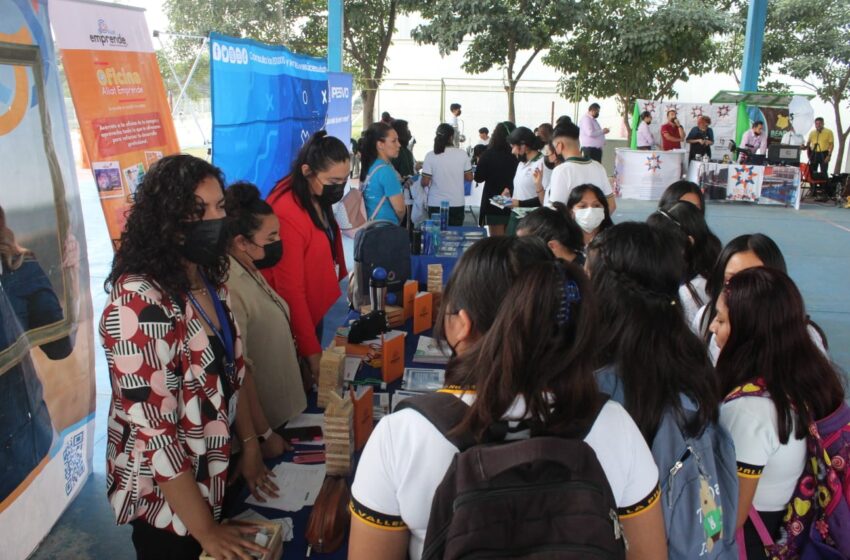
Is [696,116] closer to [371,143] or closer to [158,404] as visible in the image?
[371,143]

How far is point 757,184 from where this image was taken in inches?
468

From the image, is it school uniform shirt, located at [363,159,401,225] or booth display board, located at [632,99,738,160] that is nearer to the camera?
school uniform shirt, located at [363,159,401,225]

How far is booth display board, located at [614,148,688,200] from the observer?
12539mm

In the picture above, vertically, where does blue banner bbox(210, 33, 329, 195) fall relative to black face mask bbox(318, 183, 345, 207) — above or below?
above

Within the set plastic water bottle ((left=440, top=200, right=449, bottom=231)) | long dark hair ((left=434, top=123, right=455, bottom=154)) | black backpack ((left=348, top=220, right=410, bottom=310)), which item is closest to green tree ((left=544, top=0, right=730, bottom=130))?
long dark hair ((left=434, top=123, right=455, bottom=154))

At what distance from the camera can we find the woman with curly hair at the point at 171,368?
4.70ft

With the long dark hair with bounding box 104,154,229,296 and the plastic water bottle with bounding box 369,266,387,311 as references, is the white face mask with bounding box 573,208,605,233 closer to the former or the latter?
the plastic water bottle with bounding box 369,266,387,311

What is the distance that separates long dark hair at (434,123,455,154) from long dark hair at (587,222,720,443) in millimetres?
4863

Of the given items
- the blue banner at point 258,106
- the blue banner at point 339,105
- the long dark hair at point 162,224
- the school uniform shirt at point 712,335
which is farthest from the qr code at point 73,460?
the blue banner at point 339,105

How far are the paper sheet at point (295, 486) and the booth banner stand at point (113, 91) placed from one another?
1094 millimetres

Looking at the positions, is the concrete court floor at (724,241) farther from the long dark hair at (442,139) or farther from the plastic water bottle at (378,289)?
the long dark hair at (442,139)

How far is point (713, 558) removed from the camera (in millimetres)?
1494

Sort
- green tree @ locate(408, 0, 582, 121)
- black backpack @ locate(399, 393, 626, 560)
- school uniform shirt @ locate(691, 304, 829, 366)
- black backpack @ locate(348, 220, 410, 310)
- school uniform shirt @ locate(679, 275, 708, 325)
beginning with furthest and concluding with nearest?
green tree @ locate(408, 0, 582, 121), black backpack @ locate(348, 220, 410, 310), school uniform shirt @ locate(679, 275, 708, 325), school uniform shirt @ locate(691, 304, 829, 366), black backpack @ locate(399, 393, 626, 560)

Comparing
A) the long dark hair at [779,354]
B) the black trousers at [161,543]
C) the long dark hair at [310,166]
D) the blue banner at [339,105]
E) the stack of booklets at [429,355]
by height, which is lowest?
the black trousers at [161,543]
